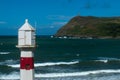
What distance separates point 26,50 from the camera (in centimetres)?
484

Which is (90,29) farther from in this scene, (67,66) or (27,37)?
(27,37)

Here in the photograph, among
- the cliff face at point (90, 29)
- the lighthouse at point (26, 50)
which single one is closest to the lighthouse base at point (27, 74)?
the lighthouse at point (26, 50)

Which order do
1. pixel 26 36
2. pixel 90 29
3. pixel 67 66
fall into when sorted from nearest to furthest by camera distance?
pixel 26 36 → pixel 67 66 → pixel 90 29

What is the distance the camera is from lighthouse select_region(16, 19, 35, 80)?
479 centimetres

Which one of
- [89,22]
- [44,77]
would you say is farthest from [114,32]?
[44,77]

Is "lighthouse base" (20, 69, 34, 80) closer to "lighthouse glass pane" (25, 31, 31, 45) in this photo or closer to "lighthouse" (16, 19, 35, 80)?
"lighthouse" (16, 19, 35, 80)

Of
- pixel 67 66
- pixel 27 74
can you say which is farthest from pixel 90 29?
pixel 27 74

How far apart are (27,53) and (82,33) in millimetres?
176185

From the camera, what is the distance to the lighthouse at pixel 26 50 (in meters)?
4.79

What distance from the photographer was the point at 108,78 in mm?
26469

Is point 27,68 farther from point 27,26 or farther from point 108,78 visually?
point 108,78

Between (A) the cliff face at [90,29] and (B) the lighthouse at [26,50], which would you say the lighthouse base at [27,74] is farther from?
(A) the cliff face at [90,29]

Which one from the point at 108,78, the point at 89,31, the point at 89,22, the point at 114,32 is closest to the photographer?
the point at 108,78

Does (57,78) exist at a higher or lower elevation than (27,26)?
lower
